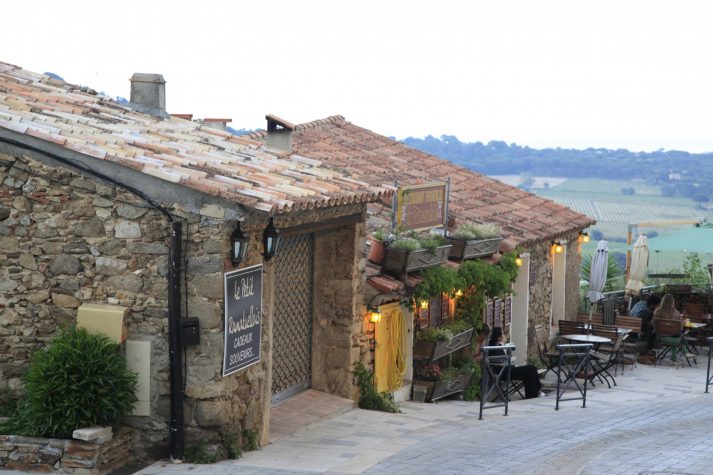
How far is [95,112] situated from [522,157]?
82.2 metres

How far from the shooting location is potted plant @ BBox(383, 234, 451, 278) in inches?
578

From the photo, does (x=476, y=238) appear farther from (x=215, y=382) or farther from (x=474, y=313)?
(x=215, y=382)

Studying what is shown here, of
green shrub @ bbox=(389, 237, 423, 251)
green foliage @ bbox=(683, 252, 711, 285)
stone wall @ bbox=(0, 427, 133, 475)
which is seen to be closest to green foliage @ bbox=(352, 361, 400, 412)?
green shrub @ bbox=(389, 237, 423, 251)

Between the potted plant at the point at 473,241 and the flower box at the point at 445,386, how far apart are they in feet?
5.84

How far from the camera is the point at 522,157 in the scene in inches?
3691

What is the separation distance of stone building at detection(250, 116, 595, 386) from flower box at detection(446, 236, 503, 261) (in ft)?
3.48

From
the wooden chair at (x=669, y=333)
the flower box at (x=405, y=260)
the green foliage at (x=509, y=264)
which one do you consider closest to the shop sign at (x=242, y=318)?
the flower box at (x=405, y=260)

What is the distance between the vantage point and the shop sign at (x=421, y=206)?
51.0 ft

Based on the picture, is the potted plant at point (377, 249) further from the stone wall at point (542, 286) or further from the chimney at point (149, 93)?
the stone wall at point (542, 286)

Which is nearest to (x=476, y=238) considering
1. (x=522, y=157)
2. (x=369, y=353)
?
(x=369, y=353)

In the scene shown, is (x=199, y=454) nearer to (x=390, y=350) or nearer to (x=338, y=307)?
(x=338, y=307)

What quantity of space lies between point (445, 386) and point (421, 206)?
2599 millimetres

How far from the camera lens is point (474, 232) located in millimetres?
16922

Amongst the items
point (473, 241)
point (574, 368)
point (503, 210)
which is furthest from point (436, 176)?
point (574, 368)
